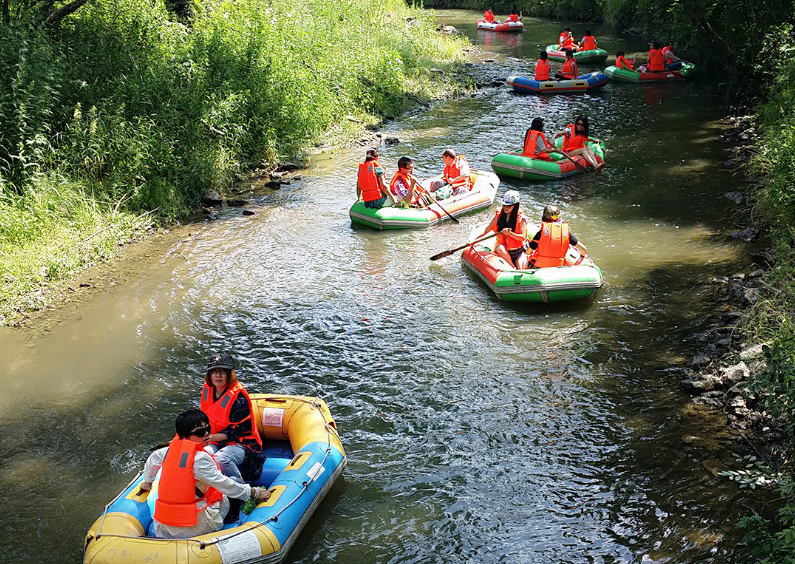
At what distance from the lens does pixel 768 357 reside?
530cm

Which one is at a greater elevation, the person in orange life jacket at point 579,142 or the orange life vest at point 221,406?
the person in orange life jacket at point 579,142

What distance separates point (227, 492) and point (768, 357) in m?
3.94

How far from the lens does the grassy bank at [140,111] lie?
10266mm

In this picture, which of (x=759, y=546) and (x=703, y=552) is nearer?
(x=759, y=546)

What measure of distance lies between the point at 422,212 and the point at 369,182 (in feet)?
3.04

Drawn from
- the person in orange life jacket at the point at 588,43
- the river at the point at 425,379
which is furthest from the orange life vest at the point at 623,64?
the river at the point at 425,379

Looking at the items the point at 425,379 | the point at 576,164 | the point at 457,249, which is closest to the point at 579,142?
the point at 576,164

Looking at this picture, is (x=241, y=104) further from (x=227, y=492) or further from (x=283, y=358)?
(x=227, y=492)

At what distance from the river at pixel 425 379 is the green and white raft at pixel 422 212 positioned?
20cm

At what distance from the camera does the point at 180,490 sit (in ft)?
15.9

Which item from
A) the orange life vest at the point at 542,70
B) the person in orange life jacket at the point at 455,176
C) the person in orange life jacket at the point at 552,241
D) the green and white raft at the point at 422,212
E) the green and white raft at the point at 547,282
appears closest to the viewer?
the green and white raft at the point at 547,282

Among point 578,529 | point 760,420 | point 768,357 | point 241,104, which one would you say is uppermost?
point 241,104

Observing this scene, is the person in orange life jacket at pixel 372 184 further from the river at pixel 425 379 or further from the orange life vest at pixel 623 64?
the orange life vest at pixel 623 64

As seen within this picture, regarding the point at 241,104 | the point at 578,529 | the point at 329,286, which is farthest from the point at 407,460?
the point at 241,104
